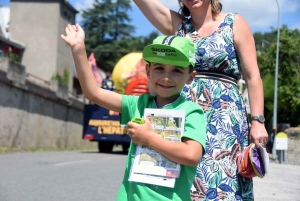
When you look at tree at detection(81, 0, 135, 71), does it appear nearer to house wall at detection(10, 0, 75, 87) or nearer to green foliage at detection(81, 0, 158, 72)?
green foliage at detection(81, 0, 158, 72)

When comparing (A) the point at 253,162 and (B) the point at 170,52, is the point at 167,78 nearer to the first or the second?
(B) the point at 170,52

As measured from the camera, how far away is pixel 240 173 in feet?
10.6

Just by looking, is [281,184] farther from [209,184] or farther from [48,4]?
[48,4]

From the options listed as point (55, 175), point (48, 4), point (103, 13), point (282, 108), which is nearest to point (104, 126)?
point (55, 175)

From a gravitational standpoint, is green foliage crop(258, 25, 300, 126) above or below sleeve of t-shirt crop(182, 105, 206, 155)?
above

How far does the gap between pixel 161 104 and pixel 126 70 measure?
18.0 meters

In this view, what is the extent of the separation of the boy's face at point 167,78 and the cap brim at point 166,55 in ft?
0.13

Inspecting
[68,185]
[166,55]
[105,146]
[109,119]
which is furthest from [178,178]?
[105,146]

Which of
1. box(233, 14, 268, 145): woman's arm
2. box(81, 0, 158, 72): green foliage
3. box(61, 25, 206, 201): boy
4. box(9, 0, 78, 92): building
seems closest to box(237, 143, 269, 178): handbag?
box(233, 14, 268, 145): woman's arm

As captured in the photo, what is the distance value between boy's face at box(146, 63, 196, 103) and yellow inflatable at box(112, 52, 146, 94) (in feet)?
56.0

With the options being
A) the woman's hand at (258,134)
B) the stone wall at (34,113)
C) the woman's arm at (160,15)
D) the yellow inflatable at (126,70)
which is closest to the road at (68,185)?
the woman's arm at (160,15)

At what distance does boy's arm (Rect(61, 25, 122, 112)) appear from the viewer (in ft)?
8.71

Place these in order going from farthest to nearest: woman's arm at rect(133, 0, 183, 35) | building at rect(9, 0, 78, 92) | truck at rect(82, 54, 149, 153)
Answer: building at rect(9, 0, 78, 92) < truck at rect(82, 54, 149, 153) < woman's arm at rect(133, 0, 183, 35)

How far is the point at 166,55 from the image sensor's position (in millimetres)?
2600
